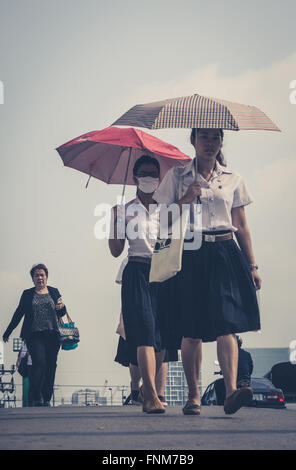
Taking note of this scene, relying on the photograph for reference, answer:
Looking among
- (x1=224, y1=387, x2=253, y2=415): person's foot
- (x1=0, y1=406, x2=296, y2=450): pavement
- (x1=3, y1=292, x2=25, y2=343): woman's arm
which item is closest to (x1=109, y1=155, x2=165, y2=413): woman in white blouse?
(x1=0, y1=406, x2=296, y2=450): pavement

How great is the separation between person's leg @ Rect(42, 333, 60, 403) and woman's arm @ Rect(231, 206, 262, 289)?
4.68 meters

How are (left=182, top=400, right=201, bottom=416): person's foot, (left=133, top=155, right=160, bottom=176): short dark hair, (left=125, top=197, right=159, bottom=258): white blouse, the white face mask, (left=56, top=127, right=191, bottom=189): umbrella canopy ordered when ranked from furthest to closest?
(left=56, top=127, right=191, bottom=189): umbrella canopy < (left=133, top=155, right=160, bottom=176): short dark hair < the white face mask < (left=125, top=197, right=159, bottom=258): white blouse < (left=182, top=400, right=201, bottom=416): person's foot

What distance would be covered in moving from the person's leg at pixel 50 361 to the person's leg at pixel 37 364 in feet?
0.24

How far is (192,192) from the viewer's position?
6.92 metres

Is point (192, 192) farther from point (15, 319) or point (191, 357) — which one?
point (15, 319)

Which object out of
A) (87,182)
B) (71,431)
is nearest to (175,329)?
(71,431)

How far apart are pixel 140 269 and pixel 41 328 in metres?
3.57

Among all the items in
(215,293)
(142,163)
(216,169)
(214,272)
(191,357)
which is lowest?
(191,357)

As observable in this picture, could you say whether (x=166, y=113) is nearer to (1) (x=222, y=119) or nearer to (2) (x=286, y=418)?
(1) (x=222, y=119)

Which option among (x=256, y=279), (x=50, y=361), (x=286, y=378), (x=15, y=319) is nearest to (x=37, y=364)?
(x=50, y=361)

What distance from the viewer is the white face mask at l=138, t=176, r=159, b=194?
26.6ft

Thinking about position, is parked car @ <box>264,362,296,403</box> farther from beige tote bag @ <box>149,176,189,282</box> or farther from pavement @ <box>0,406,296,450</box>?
beige tote bag @ <box>149,176,189,282</box>

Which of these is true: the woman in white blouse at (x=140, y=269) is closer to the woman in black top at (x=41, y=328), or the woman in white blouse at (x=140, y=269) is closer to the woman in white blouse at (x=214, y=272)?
the woman in white blouse at (x=214, y=272)

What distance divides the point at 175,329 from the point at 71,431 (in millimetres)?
1634
